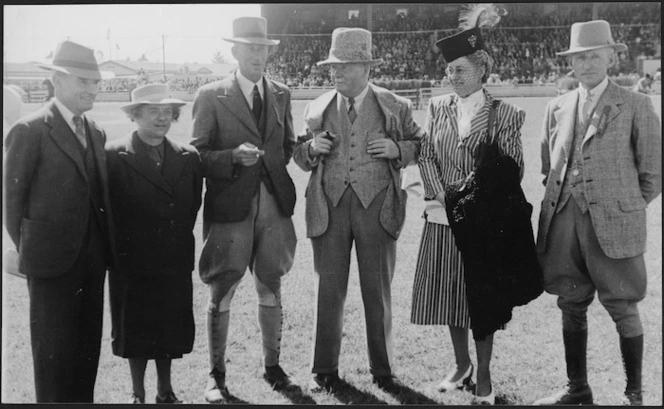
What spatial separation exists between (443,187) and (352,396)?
59.4 inches

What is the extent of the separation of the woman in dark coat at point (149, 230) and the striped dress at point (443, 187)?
1525 mm

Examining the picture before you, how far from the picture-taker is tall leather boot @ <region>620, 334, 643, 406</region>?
4742 millimetres

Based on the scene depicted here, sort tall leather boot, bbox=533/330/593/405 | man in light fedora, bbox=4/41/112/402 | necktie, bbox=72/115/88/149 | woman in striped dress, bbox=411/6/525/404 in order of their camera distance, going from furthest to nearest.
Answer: tall leather boot, bbox=533/330/593/405 < woman in striped dress, bbox=411/6/525/404 < necktie, bbox=72/115/88/149 < man in light fedora, bbox=4/41/112/402

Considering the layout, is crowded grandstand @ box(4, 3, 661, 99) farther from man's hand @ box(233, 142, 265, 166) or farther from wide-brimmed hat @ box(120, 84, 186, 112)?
man's hand @ box(233, 142, 265, 166)

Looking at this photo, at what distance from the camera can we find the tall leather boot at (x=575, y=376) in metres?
4.89

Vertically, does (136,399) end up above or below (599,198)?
below

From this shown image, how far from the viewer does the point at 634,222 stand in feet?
15.4

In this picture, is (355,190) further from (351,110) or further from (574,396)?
(574,396)

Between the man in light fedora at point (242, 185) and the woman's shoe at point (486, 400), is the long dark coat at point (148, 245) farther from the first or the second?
the woman's shoe at point (486, 400)

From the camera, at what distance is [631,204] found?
4.67 meters

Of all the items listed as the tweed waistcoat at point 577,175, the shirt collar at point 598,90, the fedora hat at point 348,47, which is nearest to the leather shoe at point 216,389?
the fedora hat at point 348,47

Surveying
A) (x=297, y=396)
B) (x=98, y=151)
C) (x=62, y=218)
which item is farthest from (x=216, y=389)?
(x=98, y=151)

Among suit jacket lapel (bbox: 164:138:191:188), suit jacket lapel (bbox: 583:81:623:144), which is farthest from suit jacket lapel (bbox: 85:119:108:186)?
suit jacket lapel (bbox: 583:81:623:144)

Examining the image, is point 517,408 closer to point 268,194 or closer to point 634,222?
point 634,222
